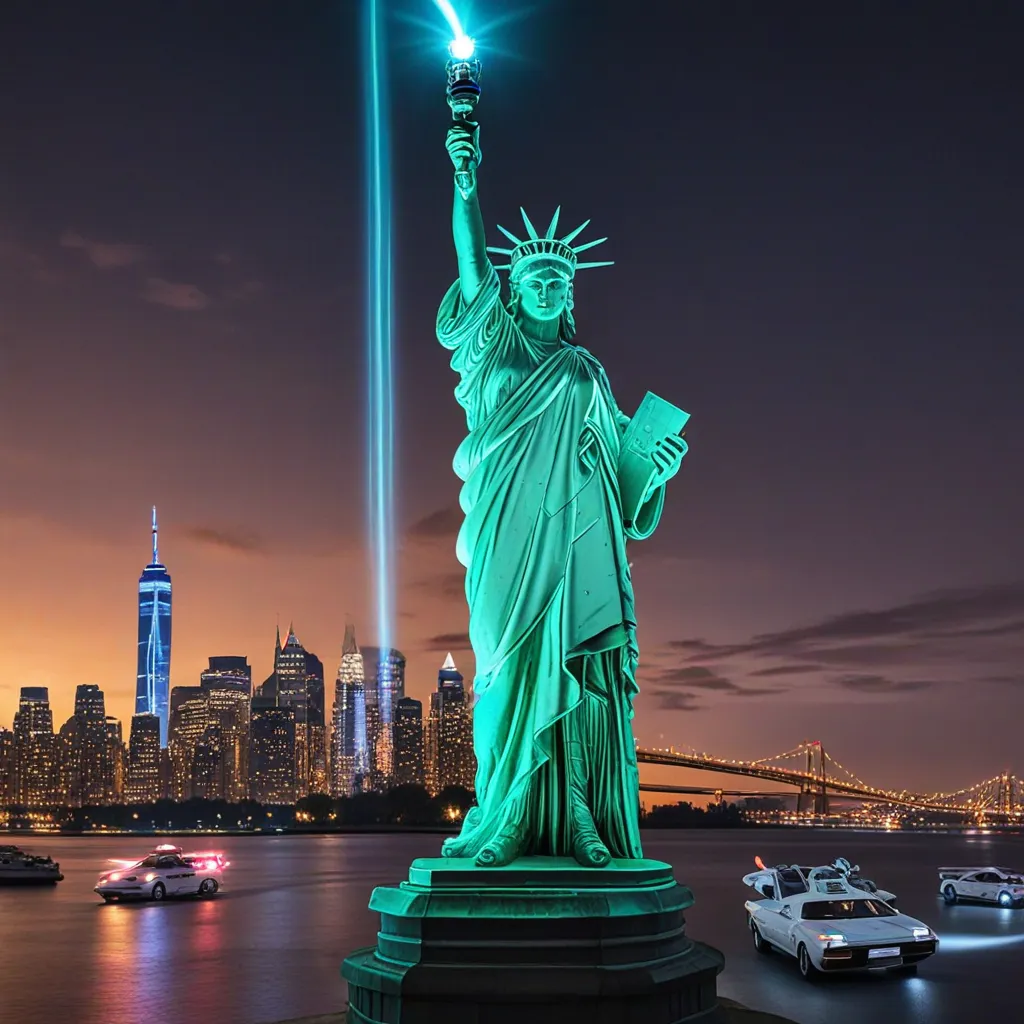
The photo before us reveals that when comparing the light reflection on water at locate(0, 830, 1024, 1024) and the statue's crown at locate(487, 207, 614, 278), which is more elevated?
the statue's crown at locate(487, 207, 614, 278)

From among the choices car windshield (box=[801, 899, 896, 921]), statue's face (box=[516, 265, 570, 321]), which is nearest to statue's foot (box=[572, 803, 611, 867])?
statue's face (box=[516, 265, 570, 321])

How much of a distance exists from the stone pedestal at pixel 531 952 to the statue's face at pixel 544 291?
396cm

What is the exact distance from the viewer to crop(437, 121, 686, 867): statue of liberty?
7.44 meters

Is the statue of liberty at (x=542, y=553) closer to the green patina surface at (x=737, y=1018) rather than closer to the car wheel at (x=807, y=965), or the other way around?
the green patina surface at (x=737, y=1018)

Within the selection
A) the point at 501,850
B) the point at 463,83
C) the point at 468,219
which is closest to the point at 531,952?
the point at 501,850

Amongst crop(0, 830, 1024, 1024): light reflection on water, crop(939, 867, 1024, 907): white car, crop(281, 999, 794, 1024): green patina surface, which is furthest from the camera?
crop(939, 867, 1024, 907): white car

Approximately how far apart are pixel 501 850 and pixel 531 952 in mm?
746

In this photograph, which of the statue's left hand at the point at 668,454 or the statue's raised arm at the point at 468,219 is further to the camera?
the statue's left hand at the point at 668,454

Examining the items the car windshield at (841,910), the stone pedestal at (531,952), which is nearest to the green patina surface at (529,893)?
the stone pedestal at (531,952)

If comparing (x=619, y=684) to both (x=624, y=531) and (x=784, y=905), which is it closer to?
(x=624, y=531)

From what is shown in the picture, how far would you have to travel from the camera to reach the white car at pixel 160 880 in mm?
25000

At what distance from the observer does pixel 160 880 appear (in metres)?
25.5

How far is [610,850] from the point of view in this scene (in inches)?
296

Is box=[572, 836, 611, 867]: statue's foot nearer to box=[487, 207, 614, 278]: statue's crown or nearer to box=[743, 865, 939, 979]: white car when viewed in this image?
box=[487, 207, 614, 278]: statue's crown
